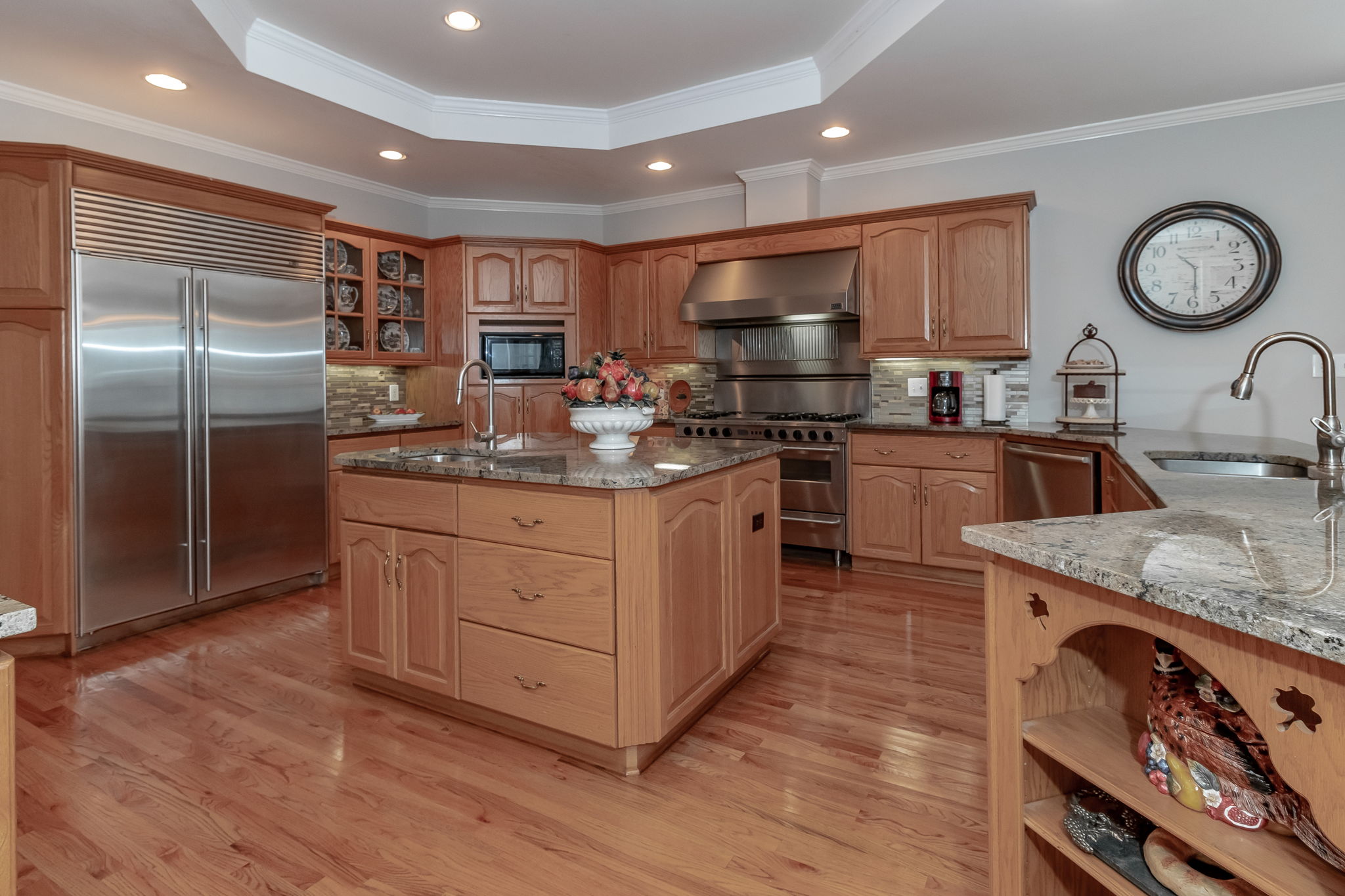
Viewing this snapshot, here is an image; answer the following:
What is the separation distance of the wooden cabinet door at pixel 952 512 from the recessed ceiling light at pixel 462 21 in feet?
10.5

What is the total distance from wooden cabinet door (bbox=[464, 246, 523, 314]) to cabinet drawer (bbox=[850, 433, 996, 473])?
8.52 feet

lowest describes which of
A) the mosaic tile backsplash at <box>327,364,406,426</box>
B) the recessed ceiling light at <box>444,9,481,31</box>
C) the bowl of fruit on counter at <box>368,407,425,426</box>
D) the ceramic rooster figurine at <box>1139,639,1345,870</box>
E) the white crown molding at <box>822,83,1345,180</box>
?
the ceramic rooster figurine at <box>1139,639,1345,870</box>

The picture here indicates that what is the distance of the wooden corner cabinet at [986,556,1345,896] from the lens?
746mm

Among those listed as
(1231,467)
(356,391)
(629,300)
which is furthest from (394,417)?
Result: (1231,467)

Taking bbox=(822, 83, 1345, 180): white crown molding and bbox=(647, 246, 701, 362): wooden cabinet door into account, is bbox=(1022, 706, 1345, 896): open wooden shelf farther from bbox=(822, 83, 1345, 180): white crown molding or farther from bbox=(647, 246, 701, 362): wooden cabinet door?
bbox=(647, 246, 701, 362): wooden cabinet door

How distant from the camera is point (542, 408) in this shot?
5.22m

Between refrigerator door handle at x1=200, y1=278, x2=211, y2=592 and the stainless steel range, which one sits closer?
refrigerator door handle at x1=200, y1=278, x2=211, y2=592

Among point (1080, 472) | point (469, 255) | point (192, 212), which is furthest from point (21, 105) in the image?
point (1080, 472)

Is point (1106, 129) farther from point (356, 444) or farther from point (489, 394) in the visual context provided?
point (356, 444)

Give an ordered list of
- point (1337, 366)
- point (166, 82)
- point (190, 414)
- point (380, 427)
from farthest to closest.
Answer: point (380, 427) → point (1337, 366) → point (190, 414) → point (166, 82)

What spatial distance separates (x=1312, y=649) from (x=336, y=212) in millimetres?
5310

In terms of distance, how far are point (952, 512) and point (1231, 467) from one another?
162 centimetres

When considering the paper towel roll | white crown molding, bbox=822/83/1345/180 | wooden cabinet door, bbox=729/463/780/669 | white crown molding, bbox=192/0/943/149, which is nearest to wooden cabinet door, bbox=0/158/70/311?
white crown molding, bbox=192/0/943/149

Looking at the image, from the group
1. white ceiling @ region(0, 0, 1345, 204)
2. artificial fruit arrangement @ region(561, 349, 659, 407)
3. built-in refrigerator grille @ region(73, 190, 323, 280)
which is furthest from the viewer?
built-in refrigerator grille @ region(73, 190, 323, 280)
